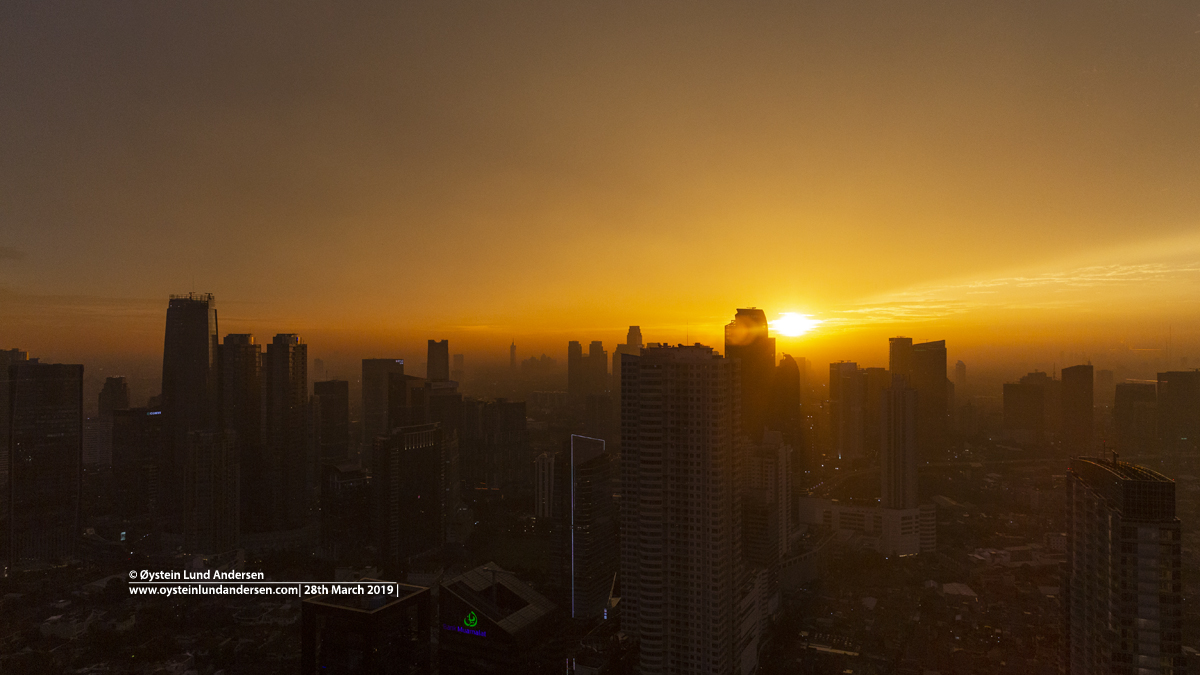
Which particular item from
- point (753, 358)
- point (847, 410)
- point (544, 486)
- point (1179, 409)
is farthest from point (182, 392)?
point (1179, 409)

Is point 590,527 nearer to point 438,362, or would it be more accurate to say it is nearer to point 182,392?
point 438,362

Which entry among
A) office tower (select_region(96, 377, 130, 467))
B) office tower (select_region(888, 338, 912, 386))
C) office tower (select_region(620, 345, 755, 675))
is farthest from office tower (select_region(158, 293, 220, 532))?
office tower (select_region(888, 338, 912, 386))

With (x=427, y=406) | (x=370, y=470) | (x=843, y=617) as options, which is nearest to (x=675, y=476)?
(x=843, y=617)

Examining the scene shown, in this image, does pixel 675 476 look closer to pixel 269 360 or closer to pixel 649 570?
pixel 649 570

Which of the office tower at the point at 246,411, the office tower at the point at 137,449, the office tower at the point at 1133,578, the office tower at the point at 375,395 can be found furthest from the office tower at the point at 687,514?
the office tower at the point at 137,449

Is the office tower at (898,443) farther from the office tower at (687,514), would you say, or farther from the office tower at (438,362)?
the office tower at (438,362)

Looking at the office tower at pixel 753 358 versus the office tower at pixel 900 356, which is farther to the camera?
the office tower at pixel 900 356
